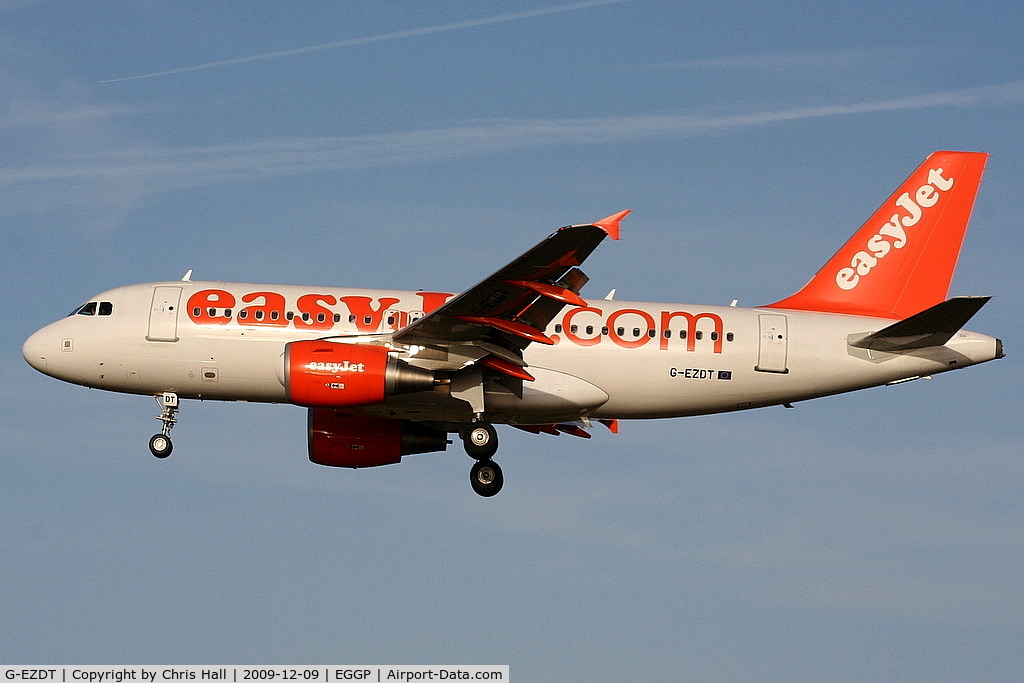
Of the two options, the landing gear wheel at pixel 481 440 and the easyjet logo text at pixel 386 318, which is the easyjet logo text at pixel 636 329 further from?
the landing gear wheel at pixel 481 440

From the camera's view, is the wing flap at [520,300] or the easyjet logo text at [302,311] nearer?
the wing flap at [520,300]

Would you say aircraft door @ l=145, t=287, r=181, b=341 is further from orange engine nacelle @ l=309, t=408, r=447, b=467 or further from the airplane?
orange engine nacelle @ l=309, t=408, r=447, b=467

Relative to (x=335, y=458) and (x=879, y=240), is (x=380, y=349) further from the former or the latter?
(x=879, y=240)

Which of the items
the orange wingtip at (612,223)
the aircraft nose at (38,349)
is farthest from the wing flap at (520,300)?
the aircraft nose at (38,349)

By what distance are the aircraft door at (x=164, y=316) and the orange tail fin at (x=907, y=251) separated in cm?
1656

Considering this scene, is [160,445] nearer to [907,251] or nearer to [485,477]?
[485,477]

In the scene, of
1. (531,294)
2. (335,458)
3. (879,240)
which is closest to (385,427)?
(335,458)

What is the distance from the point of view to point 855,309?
4209 centimetres

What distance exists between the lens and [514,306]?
36000 millimetres

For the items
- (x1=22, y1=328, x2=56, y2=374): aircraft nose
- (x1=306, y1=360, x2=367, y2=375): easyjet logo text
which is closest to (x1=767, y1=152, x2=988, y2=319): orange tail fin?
(x1=306, y1=360, x2=367, y2=375): easyjet logo text

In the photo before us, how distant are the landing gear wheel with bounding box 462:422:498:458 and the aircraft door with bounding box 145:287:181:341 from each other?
8135 mm

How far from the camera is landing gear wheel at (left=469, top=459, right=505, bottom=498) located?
39656 mm

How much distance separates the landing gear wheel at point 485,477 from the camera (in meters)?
39.7

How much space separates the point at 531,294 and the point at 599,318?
4668 millimetres
